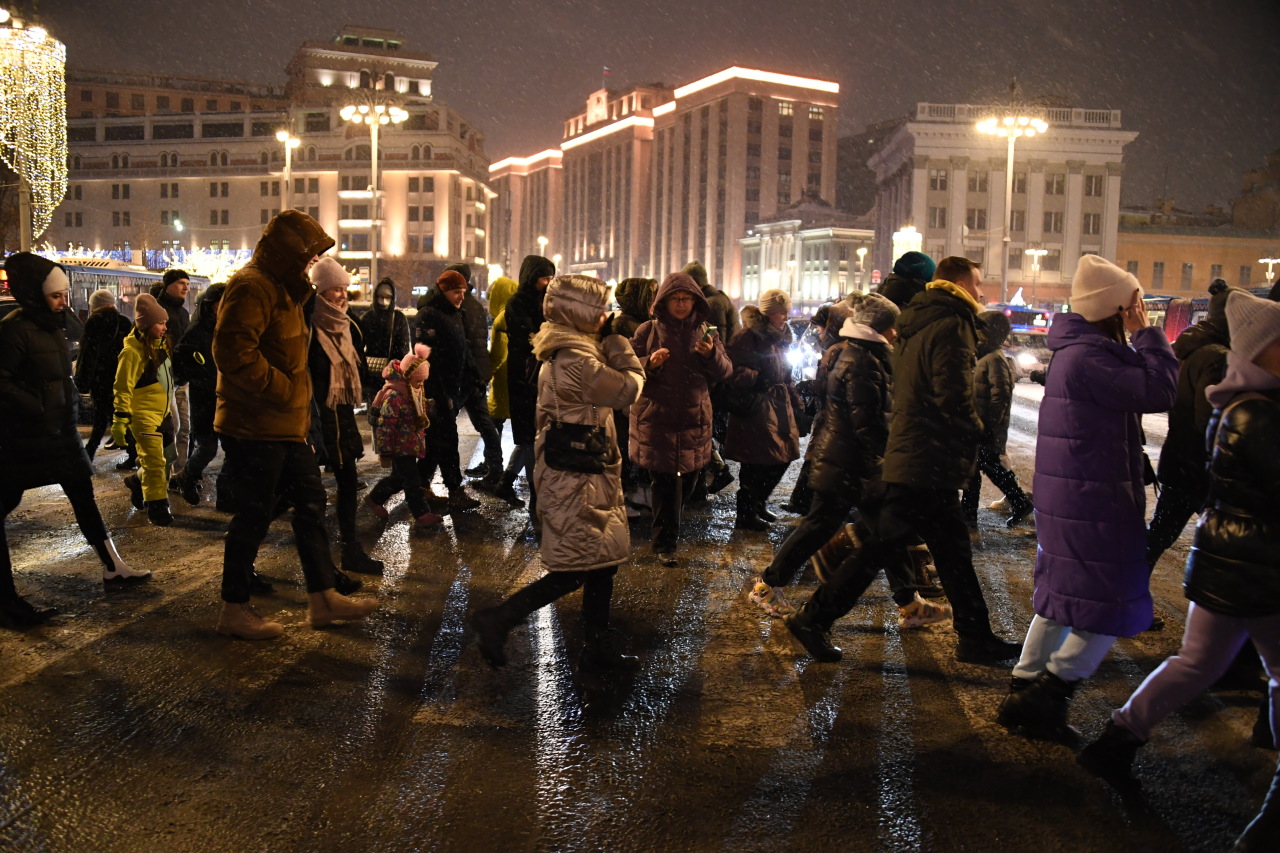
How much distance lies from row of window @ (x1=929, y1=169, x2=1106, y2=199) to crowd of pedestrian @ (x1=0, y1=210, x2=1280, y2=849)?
75964 millimetres

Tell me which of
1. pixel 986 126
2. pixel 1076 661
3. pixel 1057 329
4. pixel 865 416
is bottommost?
pixel 1076 661

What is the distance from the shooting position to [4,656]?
4.71 m

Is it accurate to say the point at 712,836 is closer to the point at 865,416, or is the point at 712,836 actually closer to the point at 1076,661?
the point at 1076,661

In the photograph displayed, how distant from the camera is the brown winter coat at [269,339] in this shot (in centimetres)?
473

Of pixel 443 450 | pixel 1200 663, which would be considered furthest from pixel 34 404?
pixel 1200 663

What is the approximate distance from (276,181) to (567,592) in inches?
4255

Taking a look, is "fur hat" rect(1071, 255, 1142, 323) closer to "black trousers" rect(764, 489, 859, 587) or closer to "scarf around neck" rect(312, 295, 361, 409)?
"black trousers" rect(764, 489, 859, 587)

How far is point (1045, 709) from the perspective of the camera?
12.6 feet

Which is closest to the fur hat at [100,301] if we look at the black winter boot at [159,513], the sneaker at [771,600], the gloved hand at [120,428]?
the gloved hand at [120,428]

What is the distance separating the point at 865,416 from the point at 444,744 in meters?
2.69

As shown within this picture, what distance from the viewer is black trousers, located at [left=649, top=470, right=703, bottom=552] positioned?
684 cm

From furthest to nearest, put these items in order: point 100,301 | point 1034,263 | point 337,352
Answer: point 1034,263 → point 100,301 → point 337,352

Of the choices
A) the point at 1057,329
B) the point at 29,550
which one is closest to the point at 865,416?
the point at 1057,329

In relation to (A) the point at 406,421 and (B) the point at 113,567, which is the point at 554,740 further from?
(A) the point at 406,421
